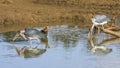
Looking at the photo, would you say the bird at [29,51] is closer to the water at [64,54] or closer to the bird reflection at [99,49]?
the water at [64,54]

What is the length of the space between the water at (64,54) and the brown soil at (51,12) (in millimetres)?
3088

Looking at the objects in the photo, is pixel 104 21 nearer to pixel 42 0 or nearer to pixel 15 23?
pixel 15 23

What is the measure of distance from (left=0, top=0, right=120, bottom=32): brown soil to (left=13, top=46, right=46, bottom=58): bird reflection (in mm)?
4500

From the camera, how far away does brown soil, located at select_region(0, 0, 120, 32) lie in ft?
72.2

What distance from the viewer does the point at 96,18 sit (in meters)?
17.9

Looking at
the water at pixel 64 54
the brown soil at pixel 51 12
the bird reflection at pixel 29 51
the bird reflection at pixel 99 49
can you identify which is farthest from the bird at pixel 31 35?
the brown soil at pixel 51 12

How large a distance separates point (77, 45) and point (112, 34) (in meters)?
1.83

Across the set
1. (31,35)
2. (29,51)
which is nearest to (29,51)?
(29,51)

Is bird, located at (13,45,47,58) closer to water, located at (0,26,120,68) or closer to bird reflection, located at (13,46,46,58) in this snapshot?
bird reflection, located at (13,46,46,58)

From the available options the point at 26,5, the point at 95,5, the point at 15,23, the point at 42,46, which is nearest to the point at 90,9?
the point at 95,5

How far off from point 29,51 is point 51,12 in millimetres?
9104

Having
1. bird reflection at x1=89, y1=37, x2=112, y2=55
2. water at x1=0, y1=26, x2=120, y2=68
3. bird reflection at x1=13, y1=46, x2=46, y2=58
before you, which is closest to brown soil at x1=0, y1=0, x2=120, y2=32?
water at x1=0, y1=26, x2=120, y2=68

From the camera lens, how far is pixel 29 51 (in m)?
15.5

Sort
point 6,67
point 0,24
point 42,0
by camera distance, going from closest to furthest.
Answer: point 6,67, point 0,24, point 42,0
